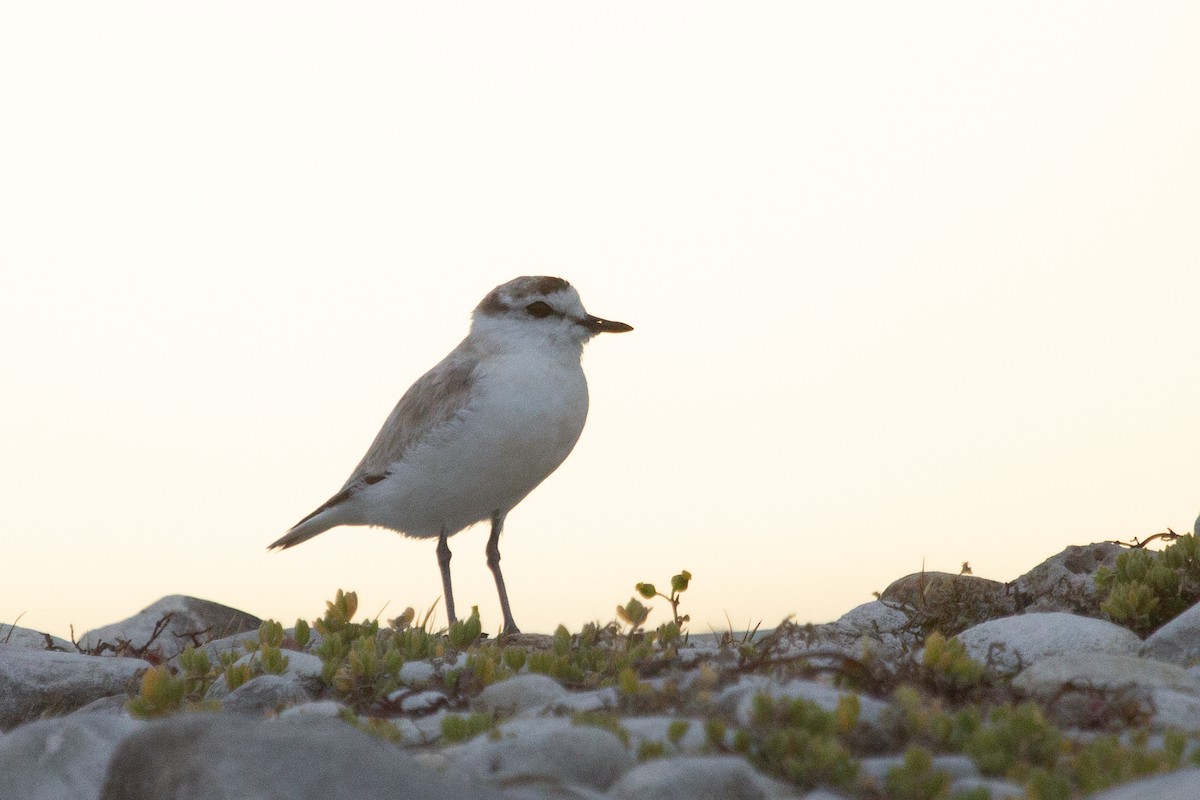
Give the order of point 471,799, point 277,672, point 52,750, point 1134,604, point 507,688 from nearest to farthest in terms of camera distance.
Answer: point 471,799 < point 52,750 < point 507,688 < point 277,672 < point 1134,604

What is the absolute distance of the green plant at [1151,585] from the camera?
8.10 meters

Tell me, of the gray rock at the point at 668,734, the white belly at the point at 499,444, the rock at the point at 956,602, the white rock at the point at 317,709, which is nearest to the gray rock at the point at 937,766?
the gray rock at the point at 668,734

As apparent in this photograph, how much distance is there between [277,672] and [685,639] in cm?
236

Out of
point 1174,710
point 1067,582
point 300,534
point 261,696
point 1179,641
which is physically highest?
point 300,534

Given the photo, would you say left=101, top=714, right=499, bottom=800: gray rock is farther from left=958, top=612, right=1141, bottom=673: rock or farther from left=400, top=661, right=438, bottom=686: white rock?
left=958, top=612, right=1141, bottom=673: rock

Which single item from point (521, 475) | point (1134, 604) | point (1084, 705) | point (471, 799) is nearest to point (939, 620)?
point (1134, 604)

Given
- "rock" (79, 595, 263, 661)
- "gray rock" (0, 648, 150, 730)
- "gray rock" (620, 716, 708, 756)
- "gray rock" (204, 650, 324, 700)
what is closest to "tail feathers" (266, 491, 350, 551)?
"rock" (79, 595, 263, 661)

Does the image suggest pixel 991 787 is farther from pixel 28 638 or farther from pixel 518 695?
pixel 28 638

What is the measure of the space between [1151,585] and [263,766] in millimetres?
6009

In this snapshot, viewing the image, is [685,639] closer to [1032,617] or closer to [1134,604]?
[1032,617]

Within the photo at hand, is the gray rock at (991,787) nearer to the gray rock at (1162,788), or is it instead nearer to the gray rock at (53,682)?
the gray rock at (1162,788)

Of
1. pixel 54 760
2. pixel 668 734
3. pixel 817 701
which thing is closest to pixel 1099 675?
pixel 817 701

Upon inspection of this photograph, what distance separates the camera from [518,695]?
5.69 meters

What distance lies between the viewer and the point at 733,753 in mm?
4566
